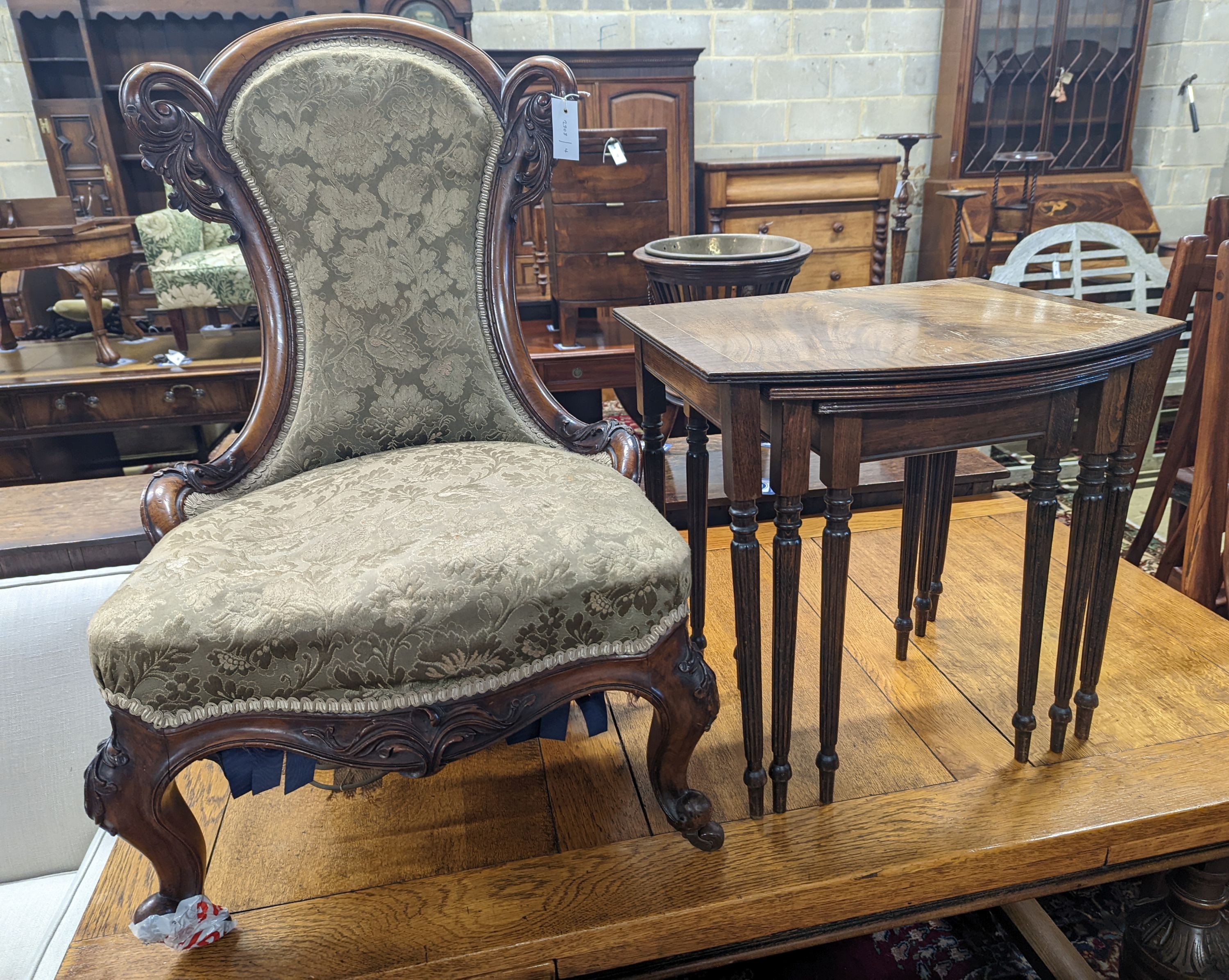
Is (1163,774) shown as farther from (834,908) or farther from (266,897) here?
(266,897)

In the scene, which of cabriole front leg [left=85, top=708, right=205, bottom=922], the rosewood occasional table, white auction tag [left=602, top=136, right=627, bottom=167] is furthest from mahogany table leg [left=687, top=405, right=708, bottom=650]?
white auction tag [left=602, top=136, right=627, bottom=167]

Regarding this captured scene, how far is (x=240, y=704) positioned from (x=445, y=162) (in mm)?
783

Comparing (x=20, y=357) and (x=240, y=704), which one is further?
(x=20, y=357)

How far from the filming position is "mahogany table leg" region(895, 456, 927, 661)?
1.31m

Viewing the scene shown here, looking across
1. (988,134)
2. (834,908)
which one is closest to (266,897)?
(834,908)

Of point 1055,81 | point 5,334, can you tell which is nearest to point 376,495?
point 5,334

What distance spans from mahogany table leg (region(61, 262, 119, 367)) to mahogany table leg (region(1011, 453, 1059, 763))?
9.28 ft

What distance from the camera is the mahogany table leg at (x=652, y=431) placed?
4.22 feet

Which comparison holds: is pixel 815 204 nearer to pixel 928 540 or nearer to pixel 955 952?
pixel 928 540

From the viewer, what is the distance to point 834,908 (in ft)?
3.26

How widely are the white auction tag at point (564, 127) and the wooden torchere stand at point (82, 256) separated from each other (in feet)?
6.75

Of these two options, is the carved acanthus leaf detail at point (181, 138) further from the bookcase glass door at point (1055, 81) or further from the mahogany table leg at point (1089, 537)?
the bookcase glass door at point (1055, 81)

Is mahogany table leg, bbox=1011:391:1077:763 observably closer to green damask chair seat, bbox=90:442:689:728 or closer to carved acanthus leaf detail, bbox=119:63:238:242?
green damask chair seat, bbox=90:442:689:728

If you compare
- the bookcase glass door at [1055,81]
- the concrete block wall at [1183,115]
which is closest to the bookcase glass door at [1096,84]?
the bookcase glass door at [1055,81]
